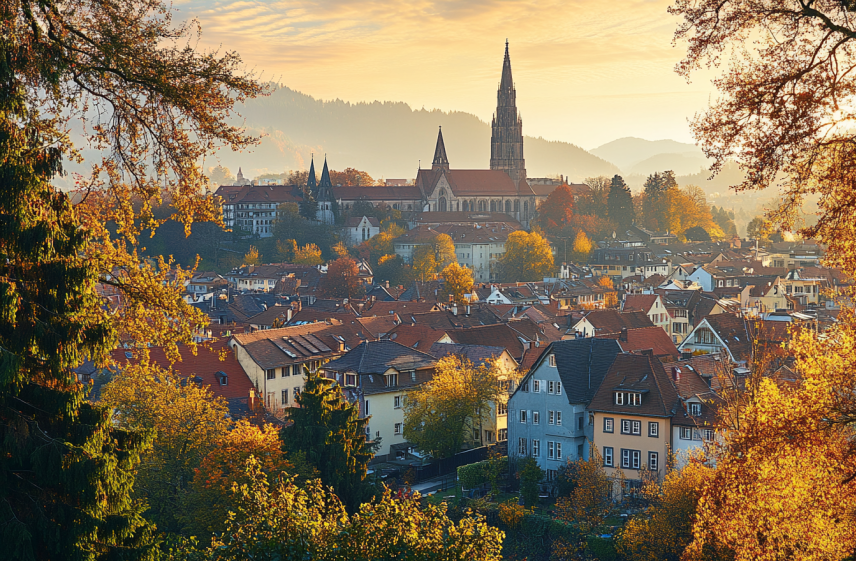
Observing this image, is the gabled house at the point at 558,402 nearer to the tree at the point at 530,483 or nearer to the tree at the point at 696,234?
the tree at the point at 530,483

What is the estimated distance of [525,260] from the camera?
12006cm

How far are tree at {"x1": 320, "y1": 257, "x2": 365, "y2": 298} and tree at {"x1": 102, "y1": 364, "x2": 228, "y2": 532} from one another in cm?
6508

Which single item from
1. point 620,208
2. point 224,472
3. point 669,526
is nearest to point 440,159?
point 620,208

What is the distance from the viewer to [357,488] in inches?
1214

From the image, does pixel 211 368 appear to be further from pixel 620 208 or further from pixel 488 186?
pixel 488 186

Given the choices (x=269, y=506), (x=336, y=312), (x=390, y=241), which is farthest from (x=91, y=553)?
(x=390, y=241)

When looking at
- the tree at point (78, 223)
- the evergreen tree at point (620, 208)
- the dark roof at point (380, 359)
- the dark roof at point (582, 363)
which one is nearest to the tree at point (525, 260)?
the evergreen tree at point (620, 208)

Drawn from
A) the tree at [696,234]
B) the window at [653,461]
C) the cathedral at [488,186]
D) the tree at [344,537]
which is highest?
the cathedral at [488,186]

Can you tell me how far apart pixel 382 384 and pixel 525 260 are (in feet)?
252

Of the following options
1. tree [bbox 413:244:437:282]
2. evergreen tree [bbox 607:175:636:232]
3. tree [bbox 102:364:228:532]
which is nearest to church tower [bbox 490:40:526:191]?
evergreen tree [bbox 607:175:636:232]

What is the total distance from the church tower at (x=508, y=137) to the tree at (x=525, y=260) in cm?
4565

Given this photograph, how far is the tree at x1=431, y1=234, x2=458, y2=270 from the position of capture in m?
122

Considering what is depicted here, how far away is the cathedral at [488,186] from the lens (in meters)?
160

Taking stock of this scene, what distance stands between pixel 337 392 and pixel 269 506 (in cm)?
1937
